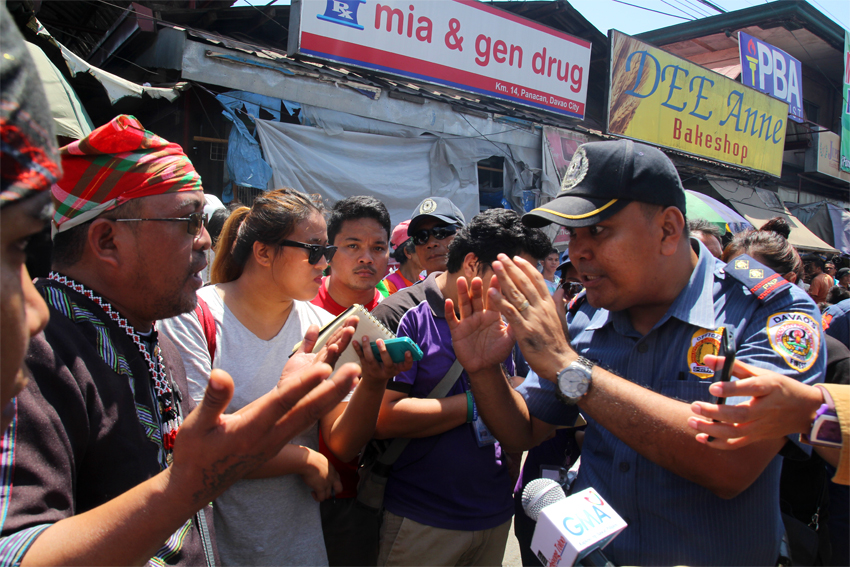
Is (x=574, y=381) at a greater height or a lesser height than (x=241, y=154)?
lesser

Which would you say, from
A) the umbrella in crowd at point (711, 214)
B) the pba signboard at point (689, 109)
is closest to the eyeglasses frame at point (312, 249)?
the umbrella in crowd at point (711, 214)

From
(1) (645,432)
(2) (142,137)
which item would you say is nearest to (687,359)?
(1) (645,432)

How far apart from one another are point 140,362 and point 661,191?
5.85ft

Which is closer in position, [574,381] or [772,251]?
[574,381]

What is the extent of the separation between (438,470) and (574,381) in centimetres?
88

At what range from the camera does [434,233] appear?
3727mm

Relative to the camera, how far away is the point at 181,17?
7.59 m

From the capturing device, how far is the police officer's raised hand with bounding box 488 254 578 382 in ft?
5.27

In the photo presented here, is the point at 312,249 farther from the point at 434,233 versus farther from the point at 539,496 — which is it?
the point at 539,496

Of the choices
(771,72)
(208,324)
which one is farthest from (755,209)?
(208,324)

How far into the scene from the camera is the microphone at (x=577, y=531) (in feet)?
→ 4.04

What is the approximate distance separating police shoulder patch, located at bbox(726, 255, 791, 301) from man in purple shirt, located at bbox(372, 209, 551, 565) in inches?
39.4

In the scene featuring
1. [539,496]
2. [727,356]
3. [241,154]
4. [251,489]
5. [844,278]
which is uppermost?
[241,154]

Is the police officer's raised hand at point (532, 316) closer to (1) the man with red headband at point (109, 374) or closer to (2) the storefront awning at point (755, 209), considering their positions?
(1) the man with red headband at point (109, 374)
